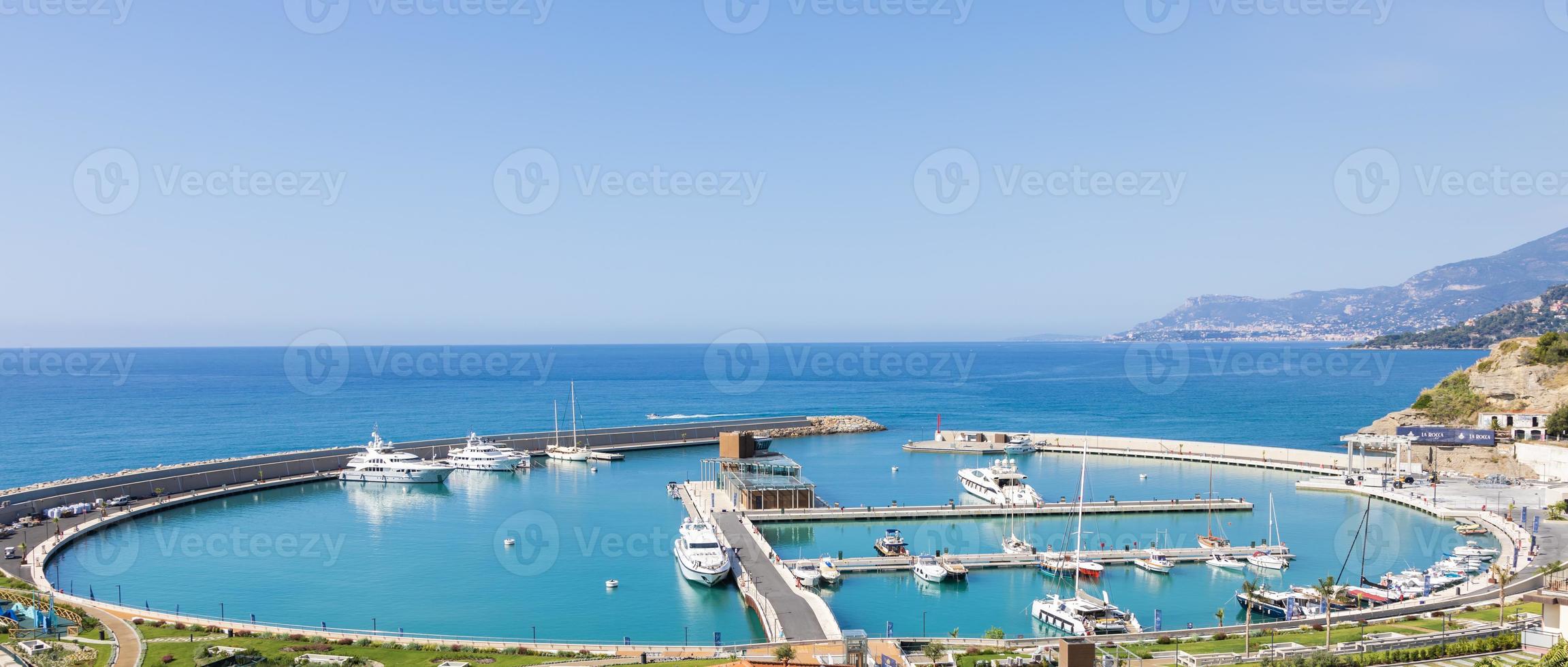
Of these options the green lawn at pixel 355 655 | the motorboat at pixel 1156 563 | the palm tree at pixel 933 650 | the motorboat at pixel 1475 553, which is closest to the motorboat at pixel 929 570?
the motorboat at pixel 1156 563

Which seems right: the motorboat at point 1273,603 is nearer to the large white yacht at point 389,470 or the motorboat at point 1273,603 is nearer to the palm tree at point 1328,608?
the palm tree at point 1328,608

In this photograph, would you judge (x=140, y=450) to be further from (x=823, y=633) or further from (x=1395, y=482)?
(x=1395, y=482)

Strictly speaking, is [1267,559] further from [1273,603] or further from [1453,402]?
[1453,402]

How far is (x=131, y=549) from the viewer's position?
48.0 metres

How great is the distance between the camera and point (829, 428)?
104m

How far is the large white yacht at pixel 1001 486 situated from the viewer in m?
58.4

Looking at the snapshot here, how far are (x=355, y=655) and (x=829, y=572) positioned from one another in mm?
19755

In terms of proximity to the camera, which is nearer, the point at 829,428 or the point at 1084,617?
the point at 1084,617

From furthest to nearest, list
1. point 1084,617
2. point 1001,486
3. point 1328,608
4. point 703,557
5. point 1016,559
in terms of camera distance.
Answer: point 1001,486
point 1016,559
point 703,557
point 1084,617
point 1328,608

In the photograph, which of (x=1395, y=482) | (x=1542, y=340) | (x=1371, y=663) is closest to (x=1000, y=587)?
(x=1371, y=663)

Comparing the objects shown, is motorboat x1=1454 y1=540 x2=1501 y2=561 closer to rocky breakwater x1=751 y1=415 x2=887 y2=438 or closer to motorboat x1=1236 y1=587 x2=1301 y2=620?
motorboat x1=1236 y1=587 x2=1301 y2=620

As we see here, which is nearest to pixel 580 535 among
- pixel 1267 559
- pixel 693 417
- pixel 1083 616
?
pixel 1083 616

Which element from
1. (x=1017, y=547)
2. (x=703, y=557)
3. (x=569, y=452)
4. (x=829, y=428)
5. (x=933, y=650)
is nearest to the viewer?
(x=933, y=650)

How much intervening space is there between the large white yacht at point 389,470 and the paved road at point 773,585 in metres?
29.7
